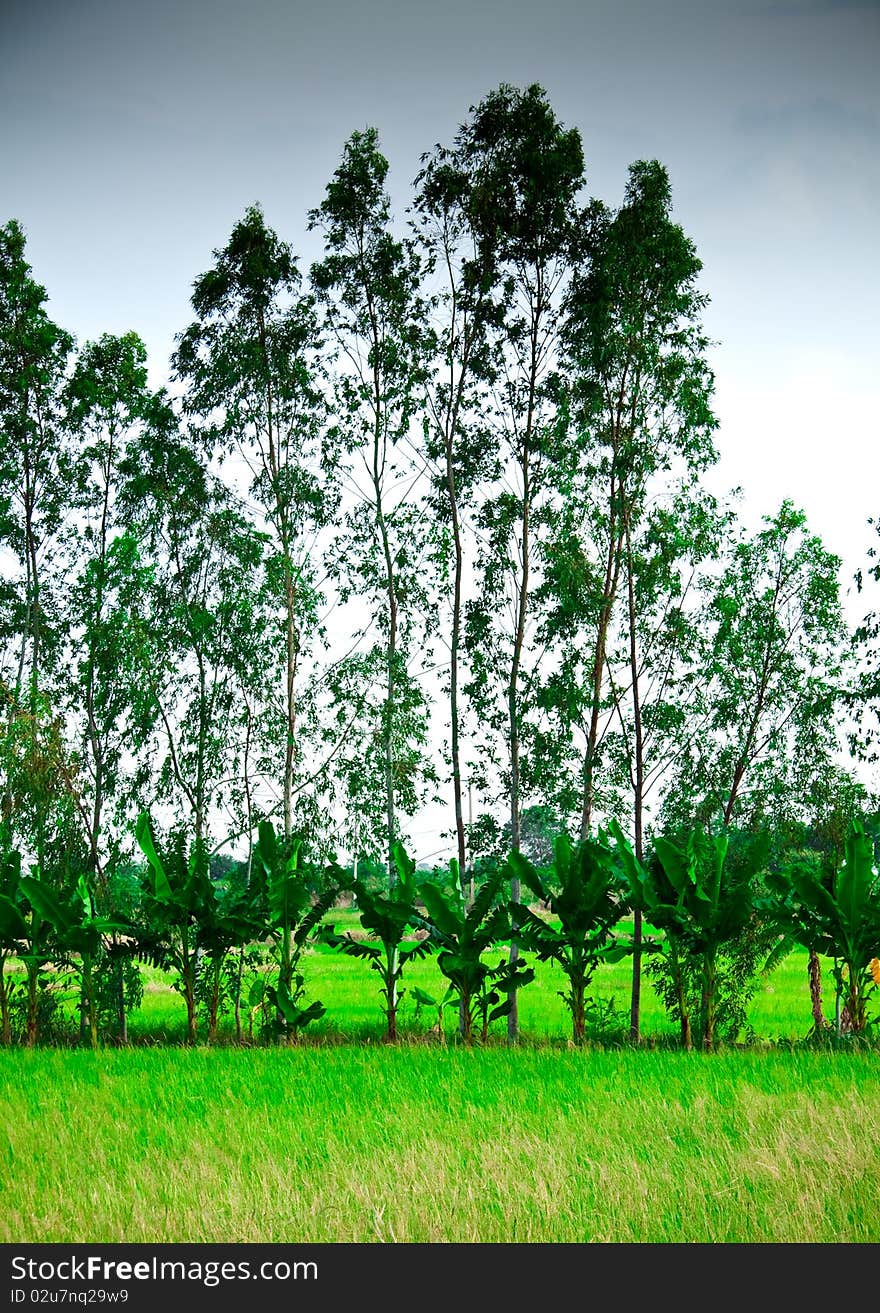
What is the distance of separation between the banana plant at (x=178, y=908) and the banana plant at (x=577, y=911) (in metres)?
3.53

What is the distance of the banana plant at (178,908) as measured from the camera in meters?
11.5

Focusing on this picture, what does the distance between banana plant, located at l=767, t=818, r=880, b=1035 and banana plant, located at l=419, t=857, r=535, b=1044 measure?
2959 mm

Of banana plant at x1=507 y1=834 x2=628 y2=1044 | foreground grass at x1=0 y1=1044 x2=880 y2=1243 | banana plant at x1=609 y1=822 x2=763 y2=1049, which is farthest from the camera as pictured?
banana plant at x1=507 y1=834 x2=628 y2=1044

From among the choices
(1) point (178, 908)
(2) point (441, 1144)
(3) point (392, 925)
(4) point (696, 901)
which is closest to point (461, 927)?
(3) point (392, 925)

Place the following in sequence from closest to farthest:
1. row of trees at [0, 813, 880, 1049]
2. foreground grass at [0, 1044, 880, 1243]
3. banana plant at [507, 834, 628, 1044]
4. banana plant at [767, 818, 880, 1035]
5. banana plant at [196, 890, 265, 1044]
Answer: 1. foreground grass at [0, 1044, 880, 1243]
2. banana plant at [767, 818, 880, 1035]
3. row of trees at [0, 813, 880, 1049]
4. banana plant at [507, 834, 628, 1044]
5. banana plant at [196, 890, 265, 1044]

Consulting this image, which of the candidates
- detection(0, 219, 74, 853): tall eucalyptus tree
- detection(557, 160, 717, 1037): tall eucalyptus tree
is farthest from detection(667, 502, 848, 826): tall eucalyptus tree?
detection(0, 219, 74, 853): tall eucalyptus tree

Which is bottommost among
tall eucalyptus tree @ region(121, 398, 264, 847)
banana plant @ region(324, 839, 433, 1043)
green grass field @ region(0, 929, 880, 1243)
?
green grass field @ region(0, 929, 880, 1243)

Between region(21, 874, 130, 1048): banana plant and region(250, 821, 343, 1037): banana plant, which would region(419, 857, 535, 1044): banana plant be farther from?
region(21, 874, 130, 1048): banana plant

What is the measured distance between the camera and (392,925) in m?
11.6

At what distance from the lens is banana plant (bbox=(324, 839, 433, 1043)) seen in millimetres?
11461

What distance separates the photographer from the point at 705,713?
42.4ft

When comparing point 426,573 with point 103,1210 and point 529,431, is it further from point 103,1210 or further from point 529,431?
point 103,1210

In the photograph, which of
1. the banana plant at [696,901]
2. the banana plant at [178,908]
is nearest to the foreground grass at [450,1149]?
the banana plant at [696,901]

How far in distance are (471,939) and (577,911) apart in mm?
1225
